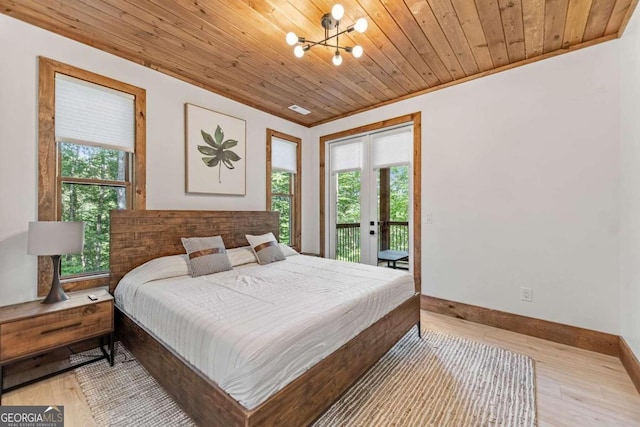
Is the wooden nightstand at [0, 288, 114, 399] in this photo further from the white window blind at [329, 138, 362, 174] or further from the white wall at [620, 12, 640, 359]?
the white wall at [620, 12, 640, 359]

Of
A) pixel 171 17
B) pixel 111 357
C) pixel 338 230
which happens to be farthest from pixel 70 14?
pixel 338 230

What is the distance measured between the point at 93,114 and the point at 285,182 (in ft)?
8.44

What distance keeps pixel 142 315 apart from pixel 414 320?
93.0 inches

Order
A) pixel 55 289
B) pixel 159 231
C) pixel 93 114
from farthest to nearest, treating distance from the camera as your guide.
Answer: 1. pixel 159 231
2. pixel 93 114
3. pixel 55 289

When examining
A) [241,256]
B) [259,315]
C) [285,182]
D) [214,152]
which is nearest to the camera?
[259,315]

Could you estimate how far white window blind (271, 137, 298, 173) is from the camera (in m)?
4.30

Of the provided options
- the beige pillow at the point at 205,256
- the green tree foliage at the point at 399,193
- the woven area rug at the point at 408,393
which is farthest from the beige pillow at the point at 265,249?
the green tree foliage at the point at 399,193

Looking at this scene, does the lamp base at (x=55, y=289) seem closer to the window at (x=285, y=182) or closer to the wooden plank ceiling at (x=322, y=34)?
the wooden plank ceiling at (x=322, y=34)

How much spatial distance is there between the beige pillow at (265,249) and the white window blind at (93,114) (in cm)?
160

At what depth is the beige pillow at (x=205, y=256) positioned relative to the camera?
262 cm

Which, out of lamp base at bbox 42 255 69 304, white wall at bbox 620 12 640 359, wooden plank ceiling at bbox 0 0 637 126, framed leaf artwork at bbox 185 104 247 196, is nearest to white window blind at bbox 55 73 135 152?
wooden plank ceiling at bbox 0 0 637 126

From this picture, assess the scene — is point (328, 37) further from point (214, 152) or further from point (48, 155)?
point (48, 155)

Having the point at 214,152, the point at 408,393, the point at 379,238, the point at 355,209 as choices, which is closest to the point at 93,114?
the point at 214,152

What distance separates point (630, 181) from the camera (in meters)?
2.12
